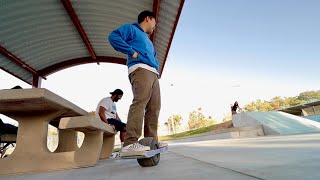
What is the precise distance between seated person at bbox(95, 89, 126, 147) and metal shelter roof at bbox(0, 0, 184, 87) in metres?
1.89

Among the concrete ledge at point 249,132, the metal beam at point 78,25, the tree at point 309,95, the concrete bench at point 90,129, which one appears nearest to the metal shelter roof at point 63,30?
the metal beam at point 78,25

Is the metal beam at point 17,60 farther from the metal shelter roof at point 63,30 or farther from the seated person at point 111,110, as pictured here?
the seated person at point 111,110

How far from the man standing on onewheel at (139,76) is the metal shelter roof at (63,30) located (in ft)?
7.60

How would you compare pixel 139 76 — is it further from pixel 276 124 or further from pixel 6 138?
pixel 276 124

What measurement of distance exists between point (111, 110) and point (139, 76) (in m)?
2.45

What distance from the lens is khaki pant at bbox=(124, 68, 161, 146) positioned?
2064 millimetres

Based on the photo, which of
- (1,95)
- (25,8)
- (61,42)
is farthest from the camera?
(61,42)

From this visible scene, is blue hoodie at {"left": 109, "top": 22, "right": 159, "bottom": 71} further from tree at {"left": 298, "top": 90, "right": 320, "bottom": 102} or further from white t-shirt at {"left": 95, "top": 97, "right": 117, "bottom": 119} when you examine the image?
tree at {"left": 298, "top": 90, "right": 320, "bottom": 102}

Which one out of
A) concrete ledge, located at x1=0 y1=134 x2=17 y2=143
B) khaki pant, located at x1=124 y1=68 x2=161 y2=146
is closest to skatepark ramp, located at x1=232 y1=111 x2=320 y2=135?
khaki pant, located at x1=124 y1=68 x2=161 y2=146

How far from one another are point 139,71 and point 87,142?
48.2 inches

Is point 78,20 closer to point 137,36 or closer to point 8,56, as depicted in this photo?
A: point 8,56

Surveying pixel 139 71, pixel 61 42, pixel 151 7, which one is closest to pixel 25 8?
pixel 61 42

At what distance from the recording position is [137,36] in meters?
2.33

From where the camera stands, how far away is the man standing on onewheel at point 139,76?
81.0 inches
